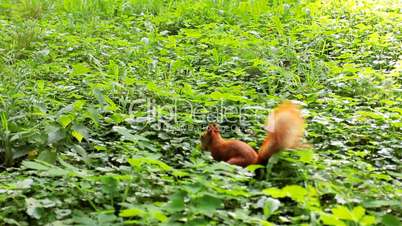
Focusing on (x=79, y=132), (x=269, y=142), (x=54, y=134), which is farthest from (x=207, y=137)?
(x=54, y=134)

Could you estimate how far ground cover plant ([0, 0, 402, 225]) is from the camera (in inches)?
78.5

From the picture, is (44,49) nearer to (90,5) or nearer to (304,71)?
(90,5)

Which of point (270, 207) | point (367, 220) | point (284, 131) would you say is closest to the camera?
point (367, 220)

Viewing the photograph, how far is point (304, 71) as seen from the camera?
399cm

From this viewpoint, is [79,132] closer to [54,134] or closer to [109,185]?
[54,134]

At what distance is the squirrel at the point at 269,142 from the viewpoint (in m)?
2.38

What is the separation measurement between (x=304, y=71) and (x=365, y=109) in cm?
76

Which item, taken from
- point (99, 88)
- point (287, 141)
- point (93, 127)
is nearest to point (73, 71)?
point (99, 88)

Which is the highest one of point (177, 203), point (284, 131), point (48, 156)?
point (284, 131)

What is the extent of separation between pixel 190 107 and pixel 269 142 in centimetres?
93

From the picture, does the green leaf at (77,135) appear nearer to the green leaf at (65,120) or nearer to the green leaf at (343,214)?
the green leaf at (65,120)

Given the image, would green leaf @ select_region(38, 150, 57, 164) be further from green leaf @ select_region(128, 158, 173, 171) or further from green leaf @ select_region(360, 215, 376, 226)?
green leaf @ select_region(360, 215, 376, 226)

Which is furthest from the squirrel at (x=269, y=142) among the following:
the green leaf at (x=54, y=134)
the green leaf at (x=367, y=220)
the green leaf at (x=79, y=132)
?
the green leaf at (x=367, y=220)

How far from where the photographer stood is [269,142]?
2.43m
